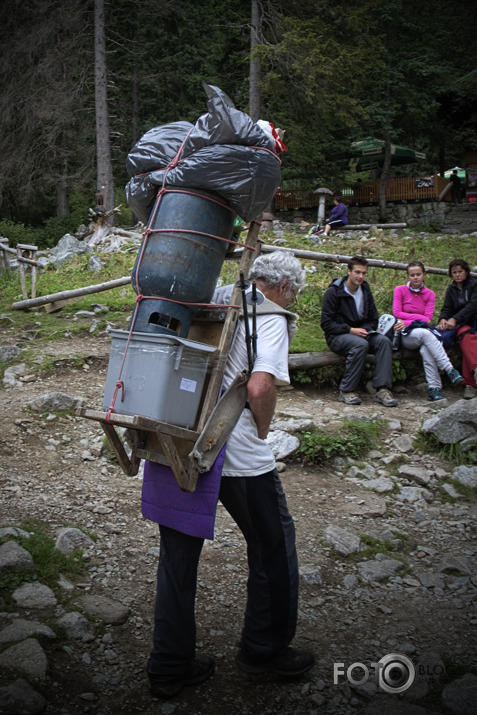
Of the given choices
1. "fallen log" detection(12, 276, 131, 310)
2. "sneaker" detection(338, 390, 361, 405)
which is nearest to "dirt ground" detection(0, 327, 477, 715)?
"sneaker" detection(338, 390, 361, 405)

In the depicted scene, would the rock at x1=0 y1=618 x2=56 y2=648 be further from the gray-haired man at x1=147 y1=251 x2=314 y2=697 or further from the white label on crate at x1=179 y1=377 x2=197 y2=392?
the white label on crate at x1=179 y1=377 x2=197 y2=392

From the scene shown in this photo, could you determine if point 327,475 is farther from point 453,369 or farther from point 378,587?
point 453,369

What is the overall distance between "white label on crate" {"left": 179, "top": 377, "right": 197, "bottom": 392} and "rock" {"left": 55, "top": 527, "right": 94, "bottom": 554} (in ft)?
5.85

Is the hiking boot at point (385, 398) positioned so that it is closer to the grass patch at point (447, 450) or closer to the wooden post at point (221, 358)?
the grass patch at point (447, 450)

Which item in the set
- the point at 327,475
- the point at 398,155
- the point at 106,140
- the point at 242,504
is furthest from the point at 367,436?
the point at 398,155

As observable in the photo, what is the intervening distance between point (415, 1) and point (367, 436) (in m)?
24.5

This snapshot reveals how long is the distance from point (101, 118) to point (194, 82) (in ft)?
21.4

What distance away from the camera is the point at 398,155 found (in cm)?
2669

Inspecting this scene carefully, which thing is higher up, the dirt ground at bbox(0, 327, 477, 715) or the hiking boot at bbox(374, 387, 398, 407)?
the hiking boot at bbox(374, 387, 398, 407)

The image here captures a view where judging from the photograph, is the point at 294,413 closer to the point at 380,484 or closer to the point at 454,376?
the point at 380,484

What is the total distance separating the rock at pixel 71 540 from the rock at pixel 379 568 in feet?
5.89

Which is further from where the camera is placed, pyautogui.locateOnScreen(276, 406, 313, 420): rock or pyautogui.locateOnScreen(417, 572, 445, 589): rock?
pyautogui.locateOnScreen(276, 406, 313, 420): rock

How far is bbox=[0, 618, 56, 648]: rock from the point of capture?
2807mm

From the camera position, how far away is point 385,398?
6773mm
